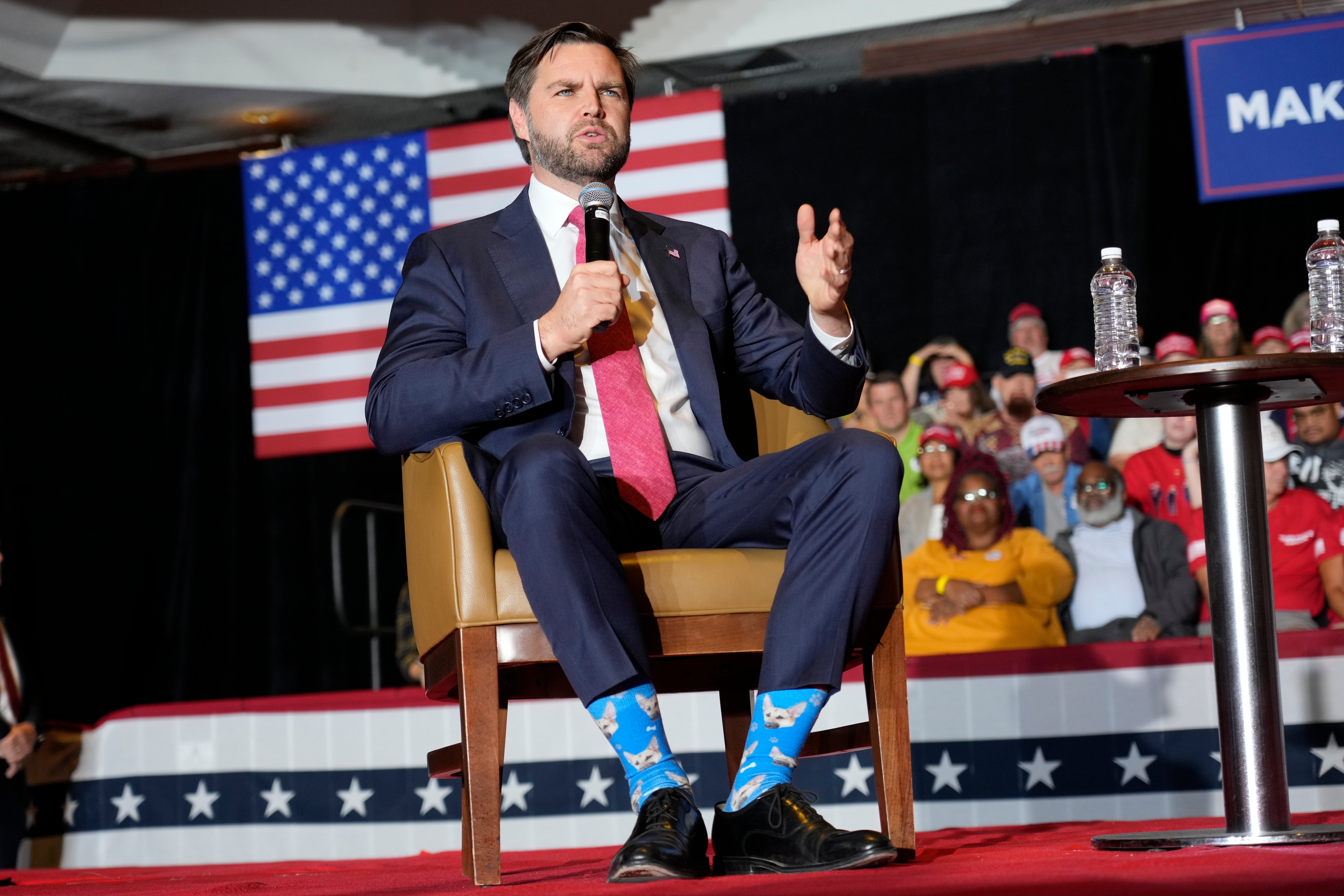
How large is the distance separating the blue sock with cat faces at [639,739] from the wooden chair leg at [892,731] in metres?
0.33

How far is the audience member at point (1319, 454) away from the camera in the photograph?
14.3ft

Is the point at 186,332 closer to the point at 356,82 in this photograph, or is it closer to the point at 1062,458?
the point at 356,82

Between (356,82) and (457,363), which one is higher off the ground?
(356,82)

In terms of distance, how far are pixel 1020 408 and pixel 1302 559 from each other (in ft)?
4.00

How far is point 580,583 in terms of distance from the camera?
1617mm

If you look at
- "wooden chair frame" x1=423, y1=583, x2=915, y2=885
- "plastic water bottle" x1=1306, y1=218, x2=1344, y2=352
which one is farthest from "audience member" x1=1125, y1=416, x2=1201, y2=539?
"wooden chair frame" x1=423, y1=583, x2=915, y2=885

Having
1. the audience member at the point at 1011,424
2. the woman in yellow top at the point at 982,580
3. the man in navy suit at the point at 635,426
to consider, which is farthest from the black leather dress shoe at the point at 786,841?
the audience member at the point at 1011,424

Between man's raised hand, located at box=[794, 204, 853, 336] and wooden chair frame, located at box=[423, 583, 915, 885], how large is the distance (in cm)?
34

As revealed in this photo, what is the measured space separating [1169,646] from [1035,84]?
2984 mm

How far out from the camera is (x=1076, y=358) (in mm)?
4887

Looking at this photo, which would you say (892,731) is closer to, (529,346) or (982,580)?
(529,346)

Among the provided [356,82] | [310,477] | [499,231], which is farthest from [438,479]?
[356,82]

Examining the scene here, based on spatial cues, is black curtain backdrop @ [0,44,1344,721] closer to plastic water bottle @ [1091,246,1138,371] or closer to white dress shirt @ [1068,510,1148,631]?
white dress shirt @ [1068,510,1148,631]

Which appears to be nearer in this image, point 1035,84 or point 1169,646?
point 1169,646
